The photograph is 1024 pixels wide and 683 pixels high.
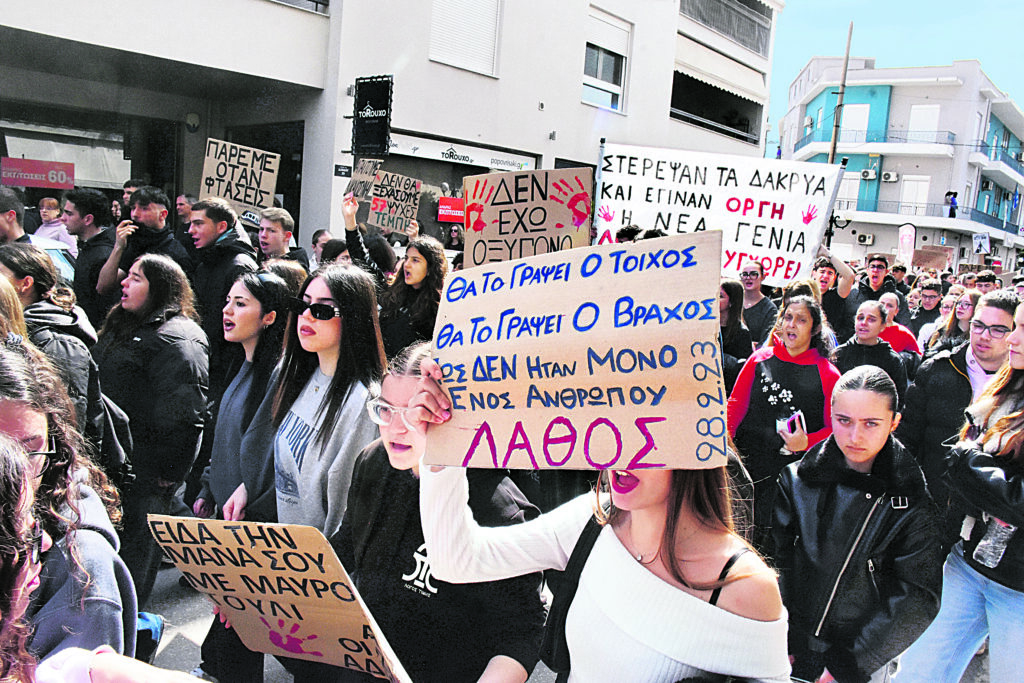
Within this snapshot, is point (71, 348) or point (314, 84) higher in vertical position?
point (314, 84)

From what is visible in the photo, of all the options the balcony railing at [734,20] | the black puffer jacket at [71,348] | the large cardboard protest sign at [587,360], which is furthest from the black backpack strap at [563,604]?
the balcony railing at [734,20]

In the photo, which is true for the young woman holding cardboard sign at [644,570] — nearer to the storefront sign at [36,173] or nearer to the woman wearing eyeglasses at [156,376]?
the woman wearing eyeglasses at [156,376]

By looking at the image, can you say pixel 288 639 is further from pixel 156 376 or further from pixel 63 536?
pixel 156 376

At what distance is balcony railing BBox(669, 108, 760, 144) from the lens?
71.6 ft

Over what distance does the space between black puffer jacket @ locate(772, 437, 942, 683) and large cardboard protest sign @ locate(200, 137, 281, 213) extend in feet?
19.6

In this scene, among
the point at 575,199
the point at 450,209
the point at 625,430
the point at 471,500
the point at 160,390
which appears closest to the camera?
the point at 625,430

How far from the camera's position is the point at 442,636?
2295 mm

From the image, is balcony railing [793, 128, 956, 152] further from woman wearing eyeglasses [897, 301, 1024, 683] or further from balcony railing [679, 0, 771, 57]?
woman wearing eyeglasses [897, 301, 1024, 683]

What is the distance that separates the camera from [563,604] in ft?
5.90

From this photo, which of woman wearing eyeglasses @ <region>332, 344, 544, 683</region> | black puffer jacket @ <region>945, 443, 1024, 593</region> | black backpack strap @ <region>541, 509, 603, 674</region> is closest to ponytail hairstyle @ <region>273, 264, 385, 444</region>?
woman wearing eyeglasses @ <region>332, 344, 544, 683</region>

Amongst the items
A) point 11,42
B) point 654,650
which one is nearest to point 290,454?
point 654,650

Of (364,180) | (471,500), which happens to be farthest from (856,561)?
(364,180)

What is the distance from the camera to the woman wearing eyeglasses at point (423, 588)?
222 centimetres

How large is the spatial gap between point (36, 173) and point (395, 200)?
750cm
